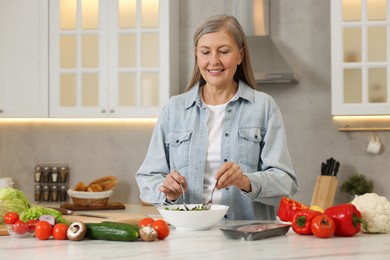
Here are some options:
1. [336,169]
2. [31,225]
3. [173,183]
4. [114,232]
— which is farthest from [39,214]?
[336,169]

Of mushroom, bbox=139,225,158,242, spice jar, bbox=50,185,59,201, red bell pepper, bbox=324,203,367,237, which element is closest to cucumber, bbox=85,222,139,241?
mushroom, bbox=139,225,158,242

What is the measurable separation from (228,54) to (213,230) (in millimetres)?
700

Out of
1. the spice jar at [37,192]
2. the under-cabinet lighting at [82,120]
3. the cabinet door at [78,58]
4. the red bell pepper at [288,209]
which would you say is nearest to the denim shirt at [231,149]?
the red bell pepper at [288,209]

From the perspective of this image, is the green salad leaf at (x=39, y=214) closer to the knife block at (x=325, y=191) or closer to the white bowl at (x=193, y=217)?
the white bowl at (x=193, y=217)

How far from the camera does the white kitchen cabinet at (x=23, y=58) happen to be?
468 cm

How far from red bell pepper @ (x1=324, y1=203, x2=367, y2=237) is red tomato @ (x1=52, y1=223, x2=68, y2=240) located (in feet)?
2.55

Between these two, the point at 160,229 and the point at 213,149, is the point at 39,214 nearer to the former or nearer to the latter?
the point at 160,229

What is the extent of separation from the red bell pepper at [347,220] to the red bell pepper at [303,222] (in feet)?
0.19

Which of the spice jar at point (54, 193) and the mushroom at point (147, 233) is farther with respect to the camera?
the spice jar at point (54, 193)

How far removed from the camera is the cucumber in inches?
76.8

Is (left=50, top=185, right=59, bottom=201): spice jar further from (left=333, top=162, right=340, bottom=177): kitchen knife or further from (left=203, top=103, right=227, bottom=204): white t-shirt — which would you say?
(left=203, top=103, right=227, bottom=204): white t-shirt

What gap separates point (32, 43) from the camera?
470 centimetres

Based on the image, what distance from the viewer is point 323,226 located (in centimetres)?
202

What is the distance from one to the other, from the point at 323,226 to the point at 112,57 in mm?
2832
